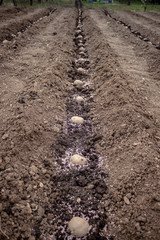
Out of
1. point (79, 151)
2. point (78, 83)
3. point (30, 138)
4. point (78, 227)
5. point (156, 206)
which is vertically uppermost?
point (78, 83)

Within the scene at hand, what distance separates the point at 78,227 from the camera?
2.07m

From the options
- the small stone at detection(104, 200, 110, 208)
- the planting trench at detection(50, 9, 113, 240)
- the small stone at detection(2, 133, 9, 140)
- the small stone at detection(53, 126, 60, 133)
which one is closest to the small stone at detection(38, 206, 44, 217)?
the planting trench at detection(50, 9, 113, 240)

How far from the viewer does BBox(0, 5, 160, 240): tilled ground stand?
6.79 feet

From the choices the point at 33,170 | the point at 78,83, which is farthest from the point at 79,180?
the point at 78,83

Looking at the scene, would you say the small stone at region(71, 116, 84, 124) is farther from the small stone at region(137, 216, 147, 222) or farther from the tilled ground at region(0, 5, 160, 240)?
the small stone at region(137, 216, 147, 222)

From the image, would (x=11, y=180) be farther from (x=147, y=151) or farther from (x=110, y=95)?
(x=110, y=95)

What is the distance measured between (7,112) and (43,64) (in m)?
2.30

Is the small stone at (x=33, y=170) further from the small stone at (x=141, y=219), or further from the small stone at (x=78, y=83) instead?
the small stone at (x=78, y=83)

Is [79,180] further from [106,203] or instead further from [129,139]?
[129,139]

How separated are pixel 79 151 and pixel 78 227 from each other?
3.78 feet

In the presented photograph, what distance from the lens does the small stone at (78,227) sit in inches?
80.8

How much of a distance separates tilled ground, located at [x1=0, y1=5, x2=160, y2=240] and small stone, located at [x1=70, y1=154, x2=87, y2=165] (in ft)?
0.30

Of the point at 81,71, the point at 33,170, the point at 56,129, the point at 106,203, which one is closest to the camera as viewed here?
the point at 106,203

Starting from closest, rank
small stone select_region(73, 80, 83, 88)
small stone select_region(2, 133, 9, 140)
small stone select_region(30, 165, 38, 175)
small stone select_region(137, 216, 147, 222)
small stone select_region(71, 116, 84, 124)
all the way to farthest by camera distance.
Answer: small stone select_region(137, 216, 147, 222)
small stone select_region(30, 165, 38, 175)
small stone select_region(2, 133, 9, 140)
small stone select_region(71, 116, 84, 124)
small stone select_region(73, 80, 83, 88)
